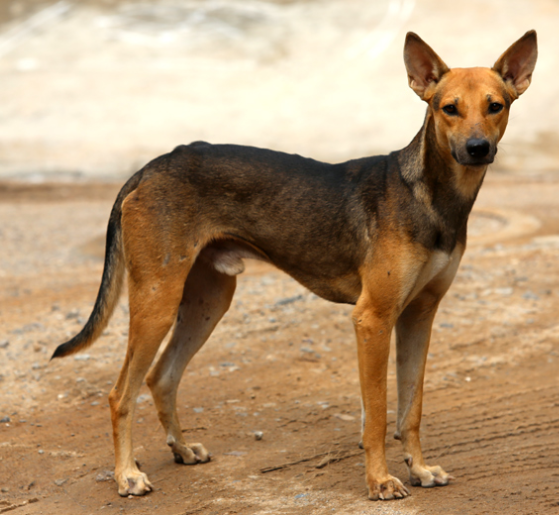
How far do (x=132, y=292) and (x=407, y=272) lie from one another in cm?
193

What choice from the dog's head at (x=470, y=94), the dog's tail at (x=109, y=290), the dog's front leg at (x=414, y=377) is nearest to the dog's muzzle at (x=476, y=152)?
the dog's head at (x=470, y=94)

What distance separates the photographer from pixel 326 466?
550 centimetres

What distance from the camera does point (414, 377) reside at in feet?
17.2

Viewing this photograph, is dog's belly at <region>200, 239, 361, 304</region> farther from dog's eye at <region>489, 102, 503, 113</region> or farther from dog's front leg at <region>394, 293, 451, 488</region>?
dog's eye at <region>489, 102, 503, 113</region>

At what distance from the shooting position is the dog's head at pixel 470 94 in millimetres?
4426

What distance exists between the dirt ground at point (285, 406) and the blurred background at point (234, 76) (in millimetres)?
17010

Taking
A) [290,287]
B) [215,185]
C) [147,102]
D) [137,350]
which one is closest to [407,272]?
[215,185]

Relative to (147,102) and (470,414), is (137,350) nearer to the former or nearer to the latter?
(470,414)

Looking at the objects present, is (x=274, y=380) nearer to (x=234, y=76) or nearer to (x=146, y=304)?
(x=146, y=304)

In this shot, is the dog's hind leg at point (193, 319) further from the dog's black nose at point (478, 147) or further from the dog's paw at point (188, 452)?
the dog's black nose at point (478, 147)

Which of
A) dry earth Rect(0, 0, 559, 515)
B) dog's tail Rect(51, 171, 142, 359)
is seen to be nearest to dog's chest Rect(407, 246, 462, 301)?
dry earth Rect(0, 0, 559, 515)

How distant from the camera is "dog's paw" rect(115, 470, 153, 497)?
5066 millimetres

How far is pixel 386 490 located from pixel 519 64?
294 cm

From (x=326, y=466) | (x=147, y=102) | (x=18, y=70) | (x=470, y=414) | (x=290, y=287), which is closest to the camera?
(x=326, y=466)
